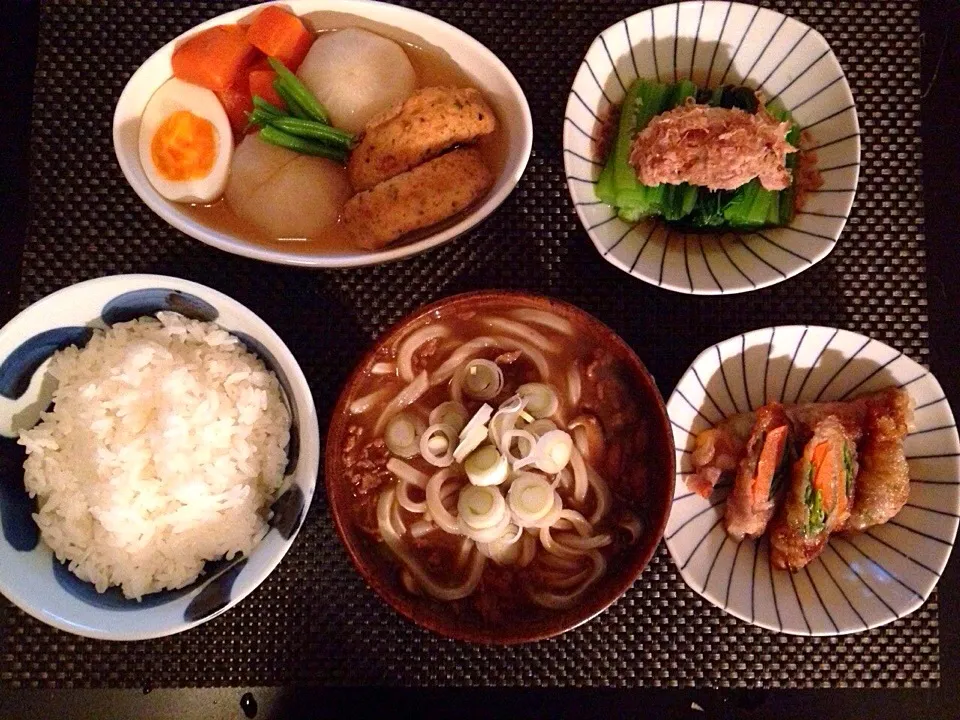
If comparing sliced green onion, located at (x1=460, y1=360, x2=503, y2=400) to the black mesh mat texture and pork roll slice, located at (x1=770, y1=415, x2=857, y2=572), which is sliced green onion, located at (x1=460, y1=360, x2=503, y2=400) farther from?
pork roll slice, located at (x1=770, y1=415, x2=857, y2=572)

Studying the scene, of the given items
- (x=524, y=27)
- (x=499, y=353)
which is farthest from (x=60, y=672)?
(x=524, y=27)

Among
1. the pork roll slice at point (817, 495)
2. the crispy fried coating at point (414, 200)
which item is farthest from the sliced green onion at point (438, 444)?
the pork roll slice at point (817, 495)

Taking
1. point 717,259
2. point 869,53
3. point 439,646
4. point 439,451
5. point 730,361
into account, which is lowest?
point 439,646

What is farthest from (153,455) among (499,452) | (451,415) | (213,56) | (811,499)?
(811,499)

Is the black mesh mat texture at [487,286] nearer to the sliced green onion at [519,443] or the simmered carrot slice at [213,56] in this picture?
the simmered carrot slice at [213,56]

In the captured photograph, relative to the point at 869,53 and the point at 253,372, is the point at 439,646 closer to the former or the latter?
the point at 253,372
